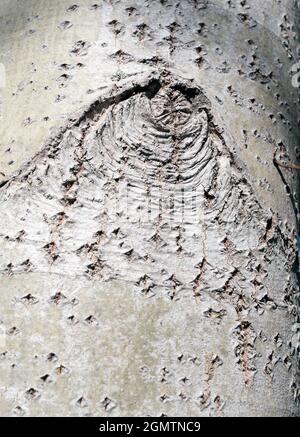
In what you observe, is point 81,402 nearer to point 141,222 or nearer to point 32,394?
point 32,394

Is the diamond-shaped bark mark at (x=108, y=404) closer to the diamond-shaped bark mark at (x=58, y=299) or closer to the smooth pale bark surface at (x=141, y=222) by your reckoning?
the smooth pale bark surface at (x=141, y=222)

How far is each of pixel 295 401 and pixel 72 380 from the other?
289 mm

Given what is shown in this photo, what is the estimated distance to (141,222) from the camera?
2.66 ft

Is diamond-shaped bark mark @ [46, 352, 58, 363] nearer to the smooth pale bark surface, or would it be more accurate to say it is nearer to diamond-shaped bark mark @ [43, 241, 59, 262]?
the smooth pale bark surface

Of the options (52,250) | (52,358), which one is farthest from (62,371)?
(52,250)

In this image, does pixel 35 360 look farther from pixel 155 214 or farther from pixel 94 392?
pixel 155 214

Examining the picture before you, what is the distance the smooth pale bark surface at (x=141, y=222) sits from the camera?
2.51 feet

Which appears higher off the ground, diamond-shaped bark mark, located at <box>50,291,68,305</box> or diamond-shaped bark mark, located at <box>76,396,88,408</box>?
diamond-shaped bark mark, located at <box>50,291,68,305</box>

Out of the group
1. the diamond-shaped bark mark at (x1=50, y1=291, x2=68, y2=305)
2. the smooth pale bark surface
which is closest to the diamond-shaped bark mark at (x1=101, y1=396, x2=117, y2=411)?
the smooth pale bark surface

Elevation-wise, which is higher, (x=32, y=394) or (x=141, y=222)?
(x=141, y=222)

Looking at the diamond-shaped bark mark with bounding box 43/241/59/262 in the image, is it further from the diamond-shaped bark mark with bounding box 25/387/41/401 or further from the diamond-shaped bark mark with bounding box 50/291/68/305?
the diamond-shaped bark mark with bounding box 25/387/41/401

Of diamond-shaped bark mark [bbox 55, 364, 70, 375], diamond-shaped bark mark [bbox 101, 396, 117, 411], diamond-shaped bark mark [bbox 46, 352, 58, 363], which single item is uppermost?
diamond-shaped bark mark [bbox 46, 352, 58, 363]

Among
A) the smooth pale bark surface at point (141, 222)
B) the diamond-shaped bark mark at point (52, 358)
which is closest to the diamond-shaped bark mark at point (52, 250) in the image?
the smooth pale bark surface at point (141, 222)

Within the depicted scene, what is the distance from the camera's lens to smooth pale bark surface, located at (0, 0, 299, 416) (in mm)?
765
